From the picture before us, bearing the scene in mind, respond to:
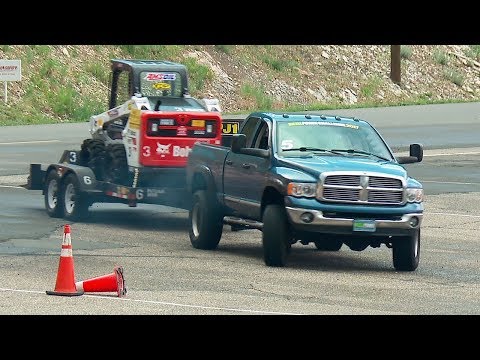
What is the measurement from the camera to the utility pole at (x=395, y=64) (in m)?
53.5

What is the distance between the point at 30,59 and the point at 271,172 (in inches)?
1146

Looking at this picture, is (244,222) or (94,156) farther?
(94,156)

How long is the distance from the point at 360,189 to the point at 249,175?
1.75m

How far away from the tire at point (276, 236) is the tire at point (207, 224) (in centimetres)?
159

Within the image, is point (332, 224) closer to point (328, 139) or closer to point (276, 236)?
point (276, 236)

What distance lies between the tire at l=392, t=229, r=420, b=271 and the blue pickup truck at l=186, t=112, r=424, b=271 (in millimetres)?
12

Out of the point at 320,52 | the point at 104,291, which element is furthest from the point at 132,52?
the point at 104,291

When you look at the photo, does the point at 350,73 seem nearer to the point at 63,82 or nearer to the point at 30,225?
the point at 63,82

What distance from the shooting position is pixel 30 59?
4453 centimetres

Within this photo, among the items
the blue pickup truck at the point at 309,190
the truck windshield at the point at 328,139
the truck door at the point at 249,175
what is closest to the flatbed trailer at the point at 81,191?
the blue pickup truck at the point at 309,190

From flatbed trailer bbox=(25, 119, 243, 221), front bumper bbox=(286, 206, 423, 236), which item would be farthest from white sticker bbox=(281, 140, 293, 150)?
flatbed trailer bbox=(25, 119, 243, 221)

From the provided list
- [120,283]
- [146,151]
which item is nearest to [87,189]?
[146,151]

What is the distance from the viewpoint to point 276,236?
16125 mm

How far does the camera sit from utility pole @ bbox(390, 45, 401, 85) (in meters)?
53.5
